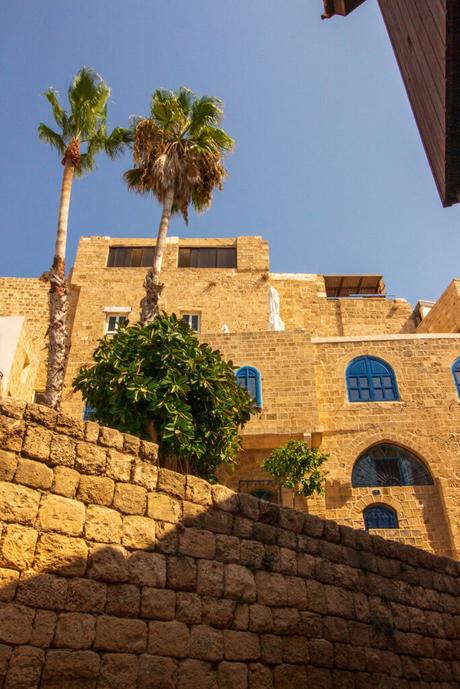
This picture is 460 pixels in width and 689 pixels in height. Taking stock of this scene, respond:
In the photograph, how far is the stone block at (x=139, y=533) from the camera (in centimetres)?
547

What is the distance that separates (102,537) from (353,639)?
347cm

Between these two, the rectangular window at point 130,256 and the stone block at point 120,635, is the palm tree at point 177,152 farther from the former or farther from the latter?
the stone block at point 120,635

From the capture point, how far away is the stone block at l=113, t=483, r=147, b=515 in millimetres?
5574

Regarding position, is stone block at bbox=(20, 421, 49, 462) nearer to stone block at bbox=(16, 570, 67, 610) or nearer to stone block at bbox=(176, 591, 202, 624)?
stone block at bbox=(16, 570, 67, 610)

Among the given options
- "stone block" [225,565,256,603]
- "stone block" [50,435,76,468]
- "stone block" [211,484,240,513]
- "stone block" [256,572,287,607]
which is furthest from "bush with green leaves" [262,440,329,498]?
"stone block" [50,435,76,468]

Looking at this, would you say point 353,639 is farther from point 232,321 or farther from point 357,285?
point 357,285

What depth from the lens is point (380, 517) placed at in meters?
14.7

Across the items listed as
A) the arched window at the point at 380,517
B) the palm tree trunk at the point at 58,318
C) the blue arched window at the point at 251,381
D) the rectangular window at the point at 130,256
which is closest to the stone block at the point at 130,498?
the palm tree trunk at the point at 58,318

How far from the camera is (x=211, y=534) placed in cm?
609

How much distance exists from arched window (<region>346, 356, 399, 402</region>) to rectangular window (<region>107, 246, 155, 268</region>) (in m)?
11.0

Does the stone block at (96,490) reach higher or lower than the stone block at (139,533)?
higher

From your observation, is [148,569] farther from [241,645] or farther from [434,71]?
[434,71]

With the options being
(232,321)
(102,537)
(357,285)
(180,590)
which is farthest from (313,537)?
(357,285)

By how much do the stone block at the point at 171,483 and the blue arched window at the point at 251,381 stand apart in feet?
33.0
